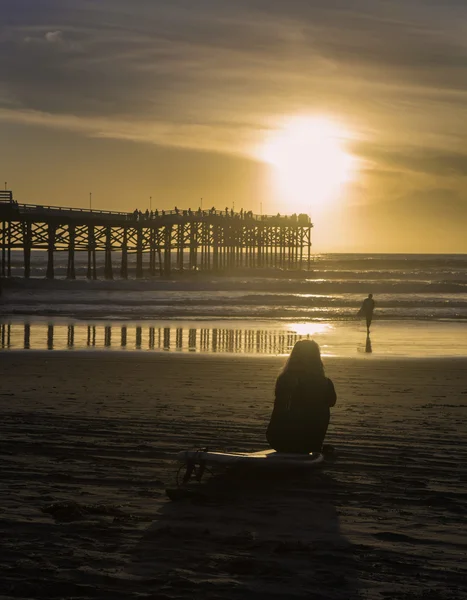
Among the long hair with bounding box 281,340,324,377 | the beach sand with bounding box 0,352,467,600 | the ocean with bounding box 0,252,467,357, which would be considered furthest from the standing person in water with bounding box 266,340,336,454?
the ocean with bounding box 0,252,467,357

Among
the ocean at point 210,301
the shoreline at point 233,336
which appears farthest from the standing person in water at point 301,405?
the ocean at point 210,301

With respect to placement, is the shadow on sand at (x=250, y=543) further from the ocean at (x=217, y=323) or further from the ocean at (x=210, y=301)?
the ocean at (x=210, y=301)

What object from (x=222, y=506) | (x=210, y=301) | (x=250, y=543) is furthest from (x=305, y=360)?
(x=210, y=301)

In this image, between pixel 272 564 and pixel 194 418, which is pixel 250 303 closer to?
pixel 194 418

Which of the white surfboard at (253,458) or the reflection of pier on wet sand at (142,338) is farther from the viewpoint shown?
the reflection of pier on wet sand at (142,338)

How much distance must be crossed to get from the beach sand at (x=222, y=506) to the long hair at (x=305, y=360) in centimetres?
79

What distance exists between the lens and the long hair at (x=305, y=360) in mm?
7410

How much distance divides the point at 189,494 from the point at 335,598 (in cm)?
200

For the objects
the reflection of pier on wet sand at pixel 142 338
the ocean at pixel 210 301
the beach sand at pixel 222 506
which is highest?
the beach sand at pixel 222 506

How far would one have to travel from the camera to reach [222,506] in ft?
20.7

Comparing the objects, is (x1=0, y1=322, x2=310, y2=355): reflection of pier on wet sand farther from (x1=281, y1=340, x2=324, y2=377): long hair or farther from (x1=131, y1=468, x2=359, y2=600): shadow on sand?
(x1=131, y1=468, x2=359, y2=600): shadow on sand

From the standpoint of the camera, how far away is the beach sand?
15.9 feet

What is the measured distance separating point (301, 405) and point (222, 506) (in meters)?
1.36

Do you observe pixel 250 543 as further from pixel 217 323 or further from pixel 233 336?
pixel 217 323
